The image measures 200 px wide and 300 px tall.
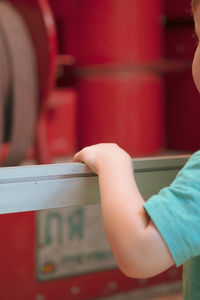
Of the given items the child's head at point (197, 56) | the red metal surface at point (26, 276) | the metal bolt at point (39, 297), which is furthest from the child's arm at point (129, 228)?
the metal bolt at point (39, 297)

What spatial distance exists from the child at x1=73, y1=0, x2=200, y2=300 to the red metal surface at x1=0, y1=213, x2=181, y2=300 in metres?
1.04

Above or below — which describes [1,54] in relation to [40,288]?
above

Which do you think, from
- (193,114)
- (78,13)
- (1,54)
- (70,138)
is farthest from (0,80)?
(193,114)

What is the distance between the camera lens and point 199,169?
0.55m

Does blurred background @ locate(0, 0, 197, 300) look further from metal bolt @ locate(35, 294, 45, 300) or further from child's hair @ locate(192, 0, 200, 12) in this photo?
child's hair @ locate(192, 0, 200, 12)

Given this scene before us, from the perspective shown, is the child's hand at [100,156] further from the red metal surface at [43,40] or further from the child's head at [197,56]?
the red metal surface at [43,40]

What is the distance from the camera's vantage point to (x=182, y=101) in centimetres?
287

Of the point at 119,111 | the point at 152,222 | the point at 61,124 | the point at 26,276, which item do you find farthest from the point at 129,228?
the point at 119,111

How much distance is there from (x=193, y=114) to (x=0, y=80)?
57.0 inches

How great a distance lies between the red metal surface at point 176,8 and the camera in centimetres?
279

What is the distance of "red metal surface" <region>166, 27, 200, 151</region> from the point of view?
282 cm

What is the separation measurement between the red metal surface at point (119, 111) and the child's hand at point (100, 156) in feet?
5.85

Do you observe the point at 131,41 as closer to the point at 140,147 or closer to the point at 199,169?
the point at 140,147

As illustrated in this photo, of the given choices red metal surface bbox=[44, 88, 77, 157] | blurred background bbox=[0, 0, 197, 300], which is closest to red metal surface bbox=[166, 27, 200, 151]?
blurred background bbox=[0, 0, 197, 300]
